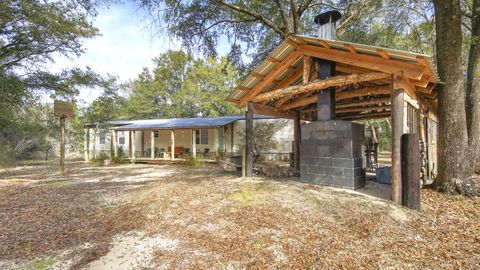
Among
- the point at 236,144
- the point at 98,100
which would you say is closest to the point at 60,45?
the point at 98,100

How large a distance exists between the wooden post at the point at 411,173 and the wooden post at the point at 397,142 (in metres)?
0.09

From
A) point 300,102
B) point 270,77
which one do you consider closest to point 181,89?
point 300,102

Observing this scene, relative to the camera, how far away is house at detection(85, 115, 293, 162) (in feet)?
54.1

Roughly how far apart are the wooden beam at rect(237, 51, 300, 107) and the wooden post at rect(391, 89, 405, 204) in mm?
2836

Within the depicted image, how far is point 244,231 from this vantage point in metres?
4.03

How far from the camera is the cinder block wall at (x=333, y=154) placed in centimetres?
621

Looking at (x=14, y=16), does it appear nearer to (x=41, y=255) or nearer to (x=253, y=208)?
(x=41, y=255)

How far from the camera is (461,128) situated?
5793 mm

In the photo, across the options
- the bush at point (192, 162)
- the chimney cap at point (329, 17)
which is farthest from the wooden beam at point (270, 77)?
the bush at point (192, 162)

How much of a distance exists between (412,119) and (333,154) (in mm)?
2385

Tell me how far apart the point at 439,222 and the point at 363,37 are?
32.7 feet

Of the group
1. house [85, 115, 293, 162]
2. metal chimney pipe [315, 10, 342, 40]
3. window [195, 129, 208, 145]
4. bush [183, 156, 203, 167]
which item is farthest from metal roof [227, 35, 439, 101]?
window [195, 129, 208, 145]

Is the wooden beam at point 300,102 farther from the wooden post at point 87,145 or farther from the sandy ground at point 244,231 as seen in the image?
the wooden post at point 87,145

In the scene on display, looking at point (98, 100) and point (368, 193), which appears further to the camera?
point (98, 100)
